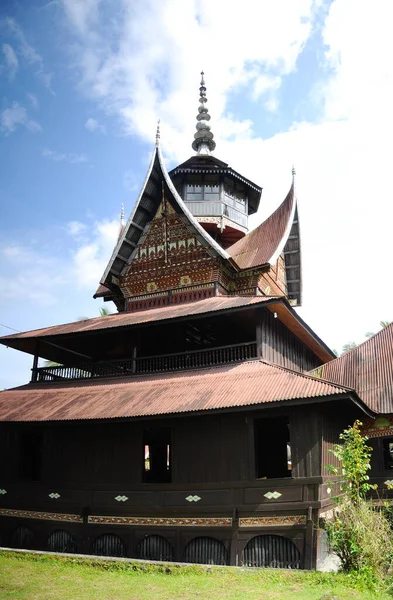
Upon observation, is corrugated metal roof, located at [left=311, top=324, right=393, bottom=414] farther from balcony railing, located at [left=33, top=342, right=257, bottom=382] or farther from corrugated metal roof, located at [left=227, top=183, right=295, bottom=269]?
corrugated metal roof, located at [left=227, top=183, right=295, bottom=269]

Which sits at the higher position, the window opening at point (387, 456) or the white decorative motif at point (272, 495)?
the window opening at point (387, 456)

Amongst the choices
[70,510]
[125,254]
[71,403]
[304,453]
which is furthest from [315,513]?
[125,254]

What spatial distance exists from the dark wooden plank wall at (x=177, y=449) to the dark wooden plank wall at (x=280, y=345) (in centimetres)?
302

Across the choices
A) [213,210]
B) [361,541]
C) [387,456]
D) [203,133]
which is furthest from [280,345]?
[203,133]

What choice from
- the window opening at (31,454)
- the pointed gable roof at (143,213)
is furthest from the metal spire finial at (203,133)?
the window opening at (31,454)

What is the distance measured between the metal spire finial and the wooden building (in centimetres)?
784

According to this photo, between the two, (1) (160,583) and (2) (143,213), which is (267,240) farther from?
(1) (160,583)

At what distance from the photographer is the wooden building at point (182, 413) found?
11953 mm

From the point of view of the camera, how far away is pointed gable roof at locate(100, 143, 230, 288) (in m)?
19.2

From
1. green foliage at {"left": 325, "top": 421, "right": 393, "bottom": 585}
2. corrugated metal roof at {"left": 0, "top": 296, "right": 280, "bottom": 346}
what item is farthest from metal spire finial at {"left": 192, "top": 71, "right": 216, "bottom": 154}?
green foliage at {"left": 325, "top": 421, "right": 393, "bottom": 585}

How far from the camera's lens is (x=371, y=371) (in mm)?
16734

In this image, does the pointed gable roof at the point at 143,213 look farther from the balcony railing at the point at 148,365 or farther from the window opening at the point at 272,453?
the window opening at the point at 272,453

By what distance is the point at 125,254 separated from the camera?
20.2 metres

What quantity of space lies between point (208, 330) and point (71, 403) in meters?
5.53
